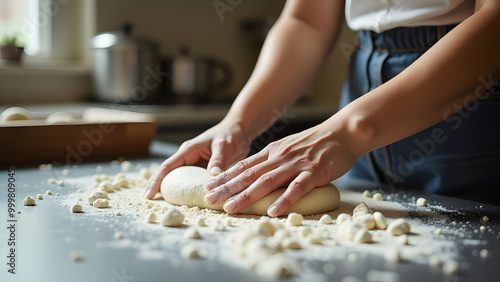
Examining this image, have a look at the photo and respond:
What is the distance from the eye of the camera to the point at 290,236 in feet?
2.19

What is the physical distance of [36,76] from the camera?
2.49m

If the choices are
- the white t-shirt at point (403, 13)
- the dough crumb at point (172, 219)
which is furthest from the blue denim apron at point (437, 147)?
the dough crumb at point (172, 219)

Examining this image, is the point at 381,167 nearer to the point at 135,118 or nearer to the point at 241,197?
the point at 241,197

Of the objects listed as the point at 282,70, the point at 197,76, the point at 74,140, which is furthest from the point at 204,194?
the point at 197,76

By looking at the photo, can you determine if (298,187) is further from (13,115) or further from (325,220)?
(13,115)

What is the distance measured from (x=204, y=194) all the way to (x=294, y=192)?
156mm

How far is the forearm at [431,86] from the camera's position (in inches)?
33.2

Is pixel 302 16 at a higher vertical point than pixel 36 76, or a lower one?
higher

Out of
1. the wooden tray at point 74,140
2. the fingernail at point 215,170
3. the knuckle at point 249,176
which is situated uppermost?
the knuckle at point 249,176

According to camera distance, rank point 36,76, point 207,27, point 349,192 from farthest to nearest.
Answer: point 207,27
point 36,76
point 349,192

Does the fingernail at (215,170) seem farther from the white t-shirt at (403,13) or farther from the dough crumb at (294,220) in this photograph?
the white t-shirt at (403,13)

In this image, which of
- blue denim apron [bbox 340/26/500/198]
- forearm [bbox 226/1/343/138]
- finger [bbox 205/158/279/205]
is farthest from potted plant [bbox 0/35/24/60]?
finger [bbox 205/158/279/205]

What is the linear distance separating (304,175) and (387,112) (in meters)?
0.18

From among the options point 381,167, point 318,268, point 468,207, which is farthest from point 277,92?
point 318,268
